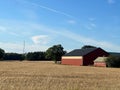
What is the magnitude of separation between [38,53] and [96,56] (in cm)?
7797

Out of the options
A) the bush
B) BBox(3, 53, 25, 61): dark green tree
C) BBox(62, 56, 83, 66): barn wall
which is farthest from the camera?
BBox(3, 53, 25, 61): dark green tree

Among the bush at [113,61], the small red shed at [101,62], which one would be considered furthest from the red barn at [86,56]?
the bush at [113,61]

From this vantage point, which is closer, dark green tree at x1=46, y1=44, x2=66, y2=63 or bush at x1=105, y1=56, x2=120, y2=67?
bush at x1=105, y1=56, x2=120, y2=67

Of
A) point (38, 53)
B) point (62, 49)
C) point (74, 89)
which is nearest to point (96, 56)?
point (62, 49)

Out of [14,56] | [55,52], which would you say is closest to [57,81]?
[55,52]

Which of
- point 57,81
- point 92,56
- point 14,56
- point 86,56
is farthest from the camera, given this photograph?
point 14,56

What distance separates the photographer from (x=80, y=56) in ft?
343

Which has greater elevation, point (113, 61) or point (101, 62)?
point (113, 61)

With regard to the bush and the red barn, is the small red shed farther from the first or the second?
the red barn

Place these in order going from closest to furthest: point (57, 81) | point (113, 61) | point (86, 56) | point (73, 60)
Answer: point (57, 81), point (113, 61), point (86, 56), point (73, 60)

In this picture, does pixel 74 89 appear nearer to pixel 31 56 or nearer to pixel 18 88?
pixel 18 88

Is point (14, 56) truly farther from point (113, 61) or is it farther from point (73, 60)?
point (113, 61)

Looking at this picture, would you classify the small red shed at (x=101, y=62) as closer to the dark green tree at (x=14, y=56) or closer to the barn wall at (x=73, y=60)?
the barn wall at (x=73, y=60)

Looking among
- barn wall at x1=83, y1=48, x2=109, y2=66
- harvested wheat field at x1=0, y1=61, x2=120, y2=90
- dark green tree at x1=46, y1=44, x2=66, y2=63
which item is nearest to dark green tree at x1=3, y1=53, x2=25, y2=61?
dark green tree at x1=46, y1=44, x2=66, y2=63
